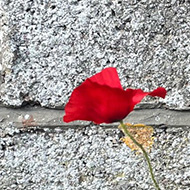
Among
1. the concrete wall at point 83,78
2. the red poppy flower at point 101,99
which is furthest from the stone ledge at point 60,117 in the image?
the red poppy flower at point 101,99

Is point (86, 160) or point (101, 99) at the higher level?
point (101, 99)

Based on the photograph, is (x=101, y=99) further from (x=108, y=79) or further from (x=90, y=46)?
(x=90, y=46)

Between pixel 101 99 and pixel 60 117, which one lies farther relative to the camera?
pixel 60 117

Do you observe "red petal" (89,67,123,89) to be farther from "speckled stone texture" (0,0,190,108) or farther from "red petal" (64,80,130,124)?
"speckled stone texture" (0,0,190,108)

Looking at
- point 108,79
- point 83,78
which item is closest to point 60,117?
point 83,78

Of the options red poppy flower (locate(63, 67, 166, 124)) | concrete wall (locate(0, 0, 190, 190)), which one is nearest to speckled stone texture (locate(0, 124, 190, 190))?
concrete wall (locate(0, 0, 190, 190))

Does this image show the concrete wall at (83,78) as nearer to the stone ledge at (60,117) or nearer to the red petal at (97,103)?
the stone ledge at (60,117)
